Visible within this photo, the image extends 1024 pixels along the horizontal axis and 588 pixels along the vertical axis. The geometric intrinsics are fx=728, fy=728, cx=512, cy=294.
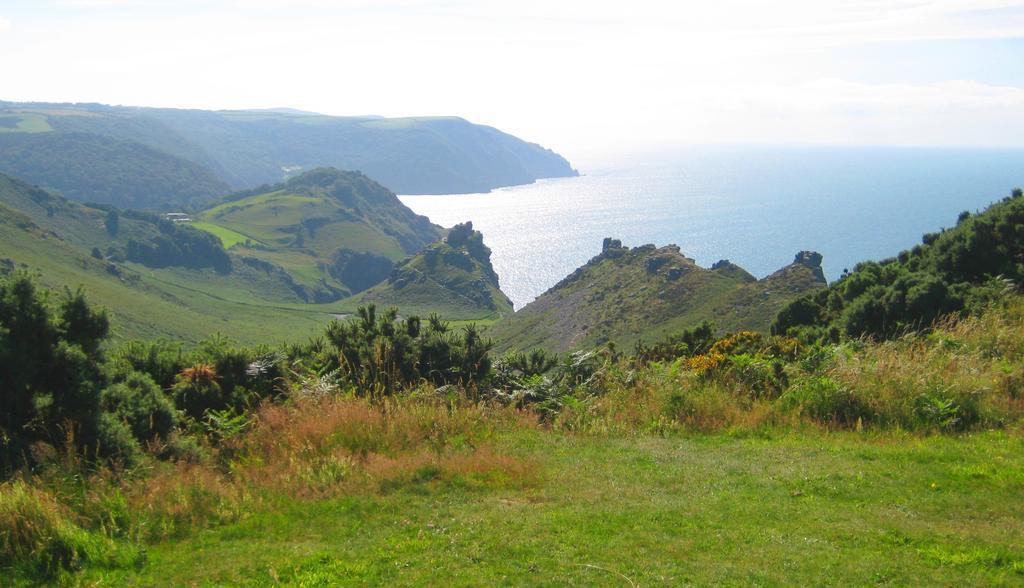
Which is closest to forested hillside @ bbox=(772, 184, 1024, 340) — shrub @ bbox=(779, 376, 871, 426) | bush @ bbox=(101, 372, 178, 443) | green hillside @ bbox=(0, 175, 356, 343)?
shrub @ bbox=(779, 376, 871, 426)

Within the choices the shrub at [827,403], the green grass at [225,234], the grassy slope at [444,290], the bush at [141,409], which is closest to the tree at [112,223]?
the green grass at [225,234]

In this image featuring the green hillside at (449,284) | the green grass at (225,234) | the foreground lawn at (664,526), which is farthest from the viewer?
the green grass at (225,234)

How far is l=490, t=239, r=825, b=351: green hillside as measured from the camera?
73.8m

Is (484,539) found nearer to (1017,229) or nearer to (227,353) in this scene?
(227,353)

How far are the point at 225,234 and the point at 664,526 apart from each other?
203 metres

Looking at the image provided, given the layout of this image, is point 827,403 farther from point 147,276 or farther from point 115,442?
point 147,276

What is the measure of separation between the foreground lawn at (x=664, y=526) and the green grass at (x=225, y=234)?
188m

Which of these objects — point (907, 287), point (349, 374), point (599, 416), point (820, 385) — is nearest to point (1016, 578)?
point (820, 385)

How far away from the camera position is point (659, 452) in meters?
8.05

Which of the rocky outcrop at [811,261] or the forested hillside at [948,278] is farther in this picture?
the rocky outcrop at [811,261]

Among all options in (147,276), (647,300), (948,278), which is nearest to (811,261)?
(647,300)

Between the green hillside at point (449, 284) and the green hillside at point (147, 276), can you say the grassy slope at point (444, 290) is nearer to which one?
the green hillside at point (449, 284)

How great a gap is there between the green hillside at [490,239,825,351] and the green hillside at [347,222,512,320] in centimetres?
3140

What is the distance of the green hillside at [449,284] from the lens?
498ft
